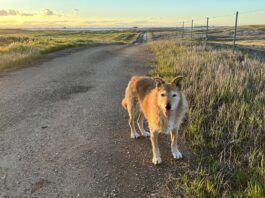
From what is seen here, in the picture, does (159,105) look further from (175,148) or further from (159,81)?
(175,148)

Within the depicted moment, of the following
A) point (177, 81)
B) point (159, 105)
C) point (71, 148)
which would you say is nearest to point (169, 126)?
point (159, 105)

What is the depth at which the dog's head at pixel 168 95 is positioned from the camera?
14.6ft

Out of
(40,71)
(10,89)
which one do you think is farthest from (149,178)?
(40,71)

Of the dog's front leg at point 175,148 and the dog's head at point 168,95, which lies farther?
the dog's front leg at point 175,148

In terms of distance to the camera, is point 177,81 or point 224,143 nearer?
point 177,81

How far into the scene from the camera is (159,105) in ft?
15.5

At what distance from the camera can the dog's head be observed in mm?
4445

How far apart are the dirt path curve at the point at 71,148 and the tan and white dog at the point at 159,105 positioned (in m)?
0.44

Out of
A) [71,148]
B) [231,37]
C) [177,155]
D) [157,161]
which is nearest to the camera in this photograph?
[157,161]

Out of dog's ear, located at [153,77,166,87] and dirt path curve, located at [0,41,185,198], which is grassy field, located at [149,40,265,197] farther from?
dog's ear, located at [153,77,166,87]

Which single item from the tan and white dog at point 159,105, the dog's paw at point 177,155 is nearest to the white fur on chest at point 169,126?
the tan and white dog at point 159,105

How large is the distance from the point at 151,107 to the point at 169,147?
99 centimetres

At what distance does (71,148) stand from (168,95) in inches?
86.1

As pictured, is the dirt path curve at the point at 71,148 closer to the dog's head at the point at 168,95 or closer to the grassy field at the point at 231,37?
the dog's head at the point at 168,95
